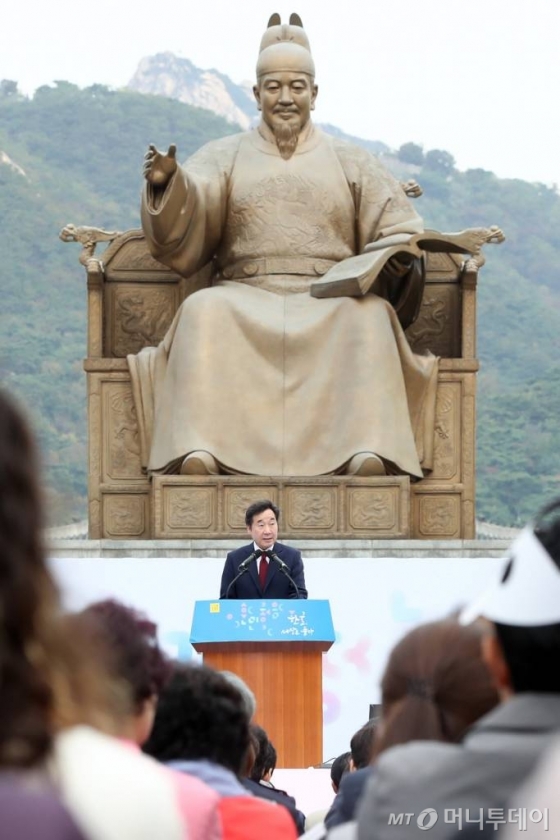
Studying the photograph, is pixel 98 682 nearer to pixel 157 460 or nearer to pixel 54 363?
pixel 157 460

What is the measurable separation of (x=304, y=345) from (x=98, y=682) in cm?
724

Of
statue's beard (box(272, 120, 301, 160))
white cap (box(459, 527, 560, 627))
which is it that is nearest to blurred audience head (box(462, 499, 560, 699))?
white cap (box(459, 527, 560, 627))

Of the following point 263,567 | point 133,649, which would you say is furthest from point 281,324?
point 133,649

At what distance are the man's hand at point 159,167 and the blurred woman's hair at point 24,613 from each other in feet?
22.9

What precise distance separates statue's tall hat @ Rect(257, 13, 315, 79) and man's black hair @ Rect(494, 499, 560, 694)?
759 cm

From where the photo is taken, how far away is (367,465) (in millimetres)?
8273

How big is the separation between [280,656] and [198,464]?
262cm

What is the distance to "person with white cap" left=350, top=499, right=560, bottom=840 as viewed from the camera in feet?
5.02

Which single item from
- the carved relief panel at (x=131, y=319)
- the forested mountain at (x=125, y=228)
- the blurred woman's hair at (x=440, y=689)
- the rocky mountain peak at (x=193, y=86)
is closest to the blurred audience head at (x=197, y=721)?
the blurred woman's hair at (x=440, y=689)

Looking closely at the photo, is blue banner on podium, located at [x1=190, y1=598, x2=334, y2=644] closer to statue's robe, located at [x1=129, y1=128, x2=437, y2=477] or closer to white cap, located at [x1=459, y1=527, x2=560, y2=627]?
statue's robe, located at [x1=129, y1=128, x2=437, y2=477]

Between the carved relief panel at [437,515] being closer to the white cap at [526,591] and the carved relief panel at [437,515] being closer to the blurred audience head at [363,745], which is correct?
the blurred audience head at [363,745]

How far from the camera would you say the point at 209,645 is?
5.64 m

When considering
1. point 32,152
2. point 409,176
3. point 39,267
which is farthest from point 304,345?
point 409,176

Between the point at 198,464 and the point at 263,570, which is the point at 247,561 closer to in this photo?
the point at 263,570
